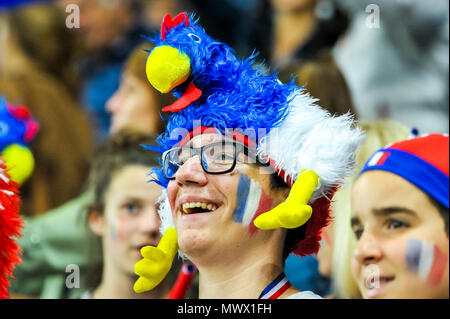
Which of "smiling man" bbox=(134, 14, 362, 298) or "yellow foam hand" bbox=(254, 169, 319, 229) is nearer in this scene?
"yellow foam hand" bbox=(254, 169, 319, 229)

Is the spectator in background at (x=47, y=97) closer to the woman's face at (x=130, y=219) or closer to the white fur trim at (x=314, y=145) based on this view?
the woman's face at (x=130, y=219)

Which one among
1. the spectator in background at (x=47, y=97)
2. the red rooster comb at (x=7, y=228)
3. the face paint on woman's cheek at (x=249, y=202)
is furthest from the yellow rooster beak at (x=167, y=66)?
the spectator in background at (x=47, y=97)

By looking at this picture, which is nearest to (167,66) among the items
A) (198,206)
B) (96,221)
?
(198,206)

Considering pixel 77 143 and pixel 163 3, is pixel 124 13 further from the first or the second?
pixel 77 143

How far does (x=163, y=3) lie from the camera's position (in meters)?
5.70

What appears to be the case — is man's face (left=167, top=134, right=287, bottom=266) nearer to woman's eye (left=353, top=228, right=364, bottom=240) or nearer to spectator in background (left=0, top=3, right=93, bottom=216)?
woman's eye (left=353, top=228, right=364, bottom=240)

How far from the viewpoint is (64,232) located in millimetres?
4148

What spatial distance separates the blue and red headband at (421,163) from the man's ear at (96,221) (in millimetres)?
1248

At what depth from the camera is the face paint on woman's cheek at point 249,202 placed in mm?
2371

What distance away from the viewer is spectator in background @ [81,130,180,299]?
10.6 feet

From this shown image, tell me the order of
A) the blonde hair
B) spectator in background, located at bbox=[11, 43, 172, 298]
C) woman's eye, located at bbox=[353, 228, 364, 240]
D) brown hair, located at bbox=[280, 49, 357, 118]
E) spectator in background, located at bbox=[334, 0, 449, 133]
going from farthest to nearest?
spectator in background, located at bbox=[334, 0, 449, 133]
spectator in background, located at bbox=[11, 43, 172, 298]
brown hair, located at bbox=[280, 49, 357, 118]
the blonde hair
woman's eye, located at bbox=[353, 228, 364, 240]

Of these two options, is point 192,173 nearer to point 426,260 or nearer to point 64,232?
point 426,260

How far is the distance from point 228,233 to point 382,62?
284cm

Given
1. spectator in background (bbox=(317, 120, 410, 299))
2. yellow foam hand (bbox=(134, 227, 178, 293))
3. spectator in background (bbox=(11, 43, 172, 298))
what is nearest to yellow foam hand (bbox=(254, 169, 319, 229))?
yellow foam hand (bbox=(134, 227, 178, 293))
